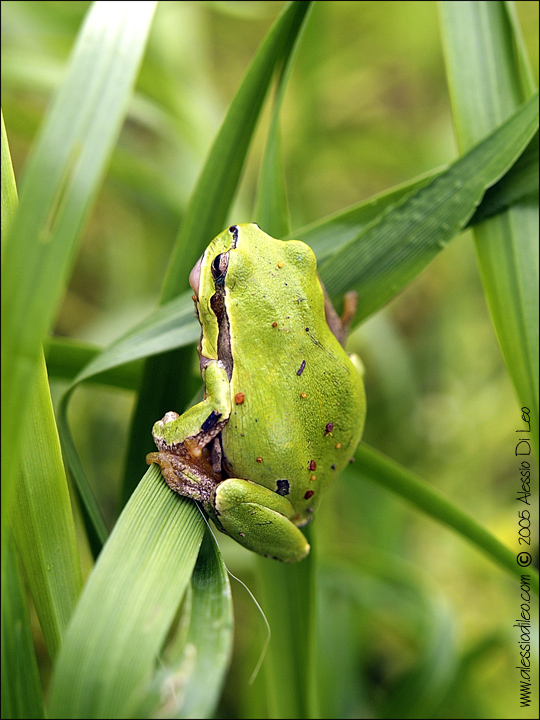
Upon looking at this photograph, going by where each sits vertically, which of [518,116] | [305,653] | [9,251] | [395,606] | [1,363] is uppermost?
[518,116]

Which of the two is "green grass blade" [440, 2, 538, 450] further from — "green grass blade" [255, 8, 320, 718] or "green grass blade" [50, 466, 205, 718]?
"green grass blade" [50, 466, 205, 718]

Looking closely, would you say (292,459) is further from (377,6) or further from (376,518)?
(377,6)

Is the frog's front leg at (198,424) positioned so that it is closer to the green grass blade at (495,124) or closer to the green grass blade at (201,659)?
the green grass blade at (201,659)

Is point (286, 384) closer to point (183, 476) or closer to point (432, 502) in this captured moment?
point (183, 476)

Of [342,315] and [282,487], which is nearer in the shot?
→ [282,487]

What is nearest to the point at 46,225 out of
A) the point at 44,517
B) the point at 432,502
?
the point at 44,517

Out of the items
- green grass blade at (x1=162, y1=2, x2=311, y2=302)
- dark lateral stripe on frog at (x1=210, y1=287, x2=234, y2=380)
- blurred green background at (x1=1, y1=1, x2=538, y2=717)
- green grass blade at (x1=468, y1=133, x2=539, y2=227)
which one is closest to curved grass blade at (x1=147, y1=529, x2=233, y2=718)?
dark lateral stripe on frog at (x1=210, y1=287, x2=234, y2=380)

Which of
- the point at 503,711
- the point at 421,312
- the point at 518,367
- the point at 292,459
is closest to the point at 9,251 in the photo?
the point at 292,459
